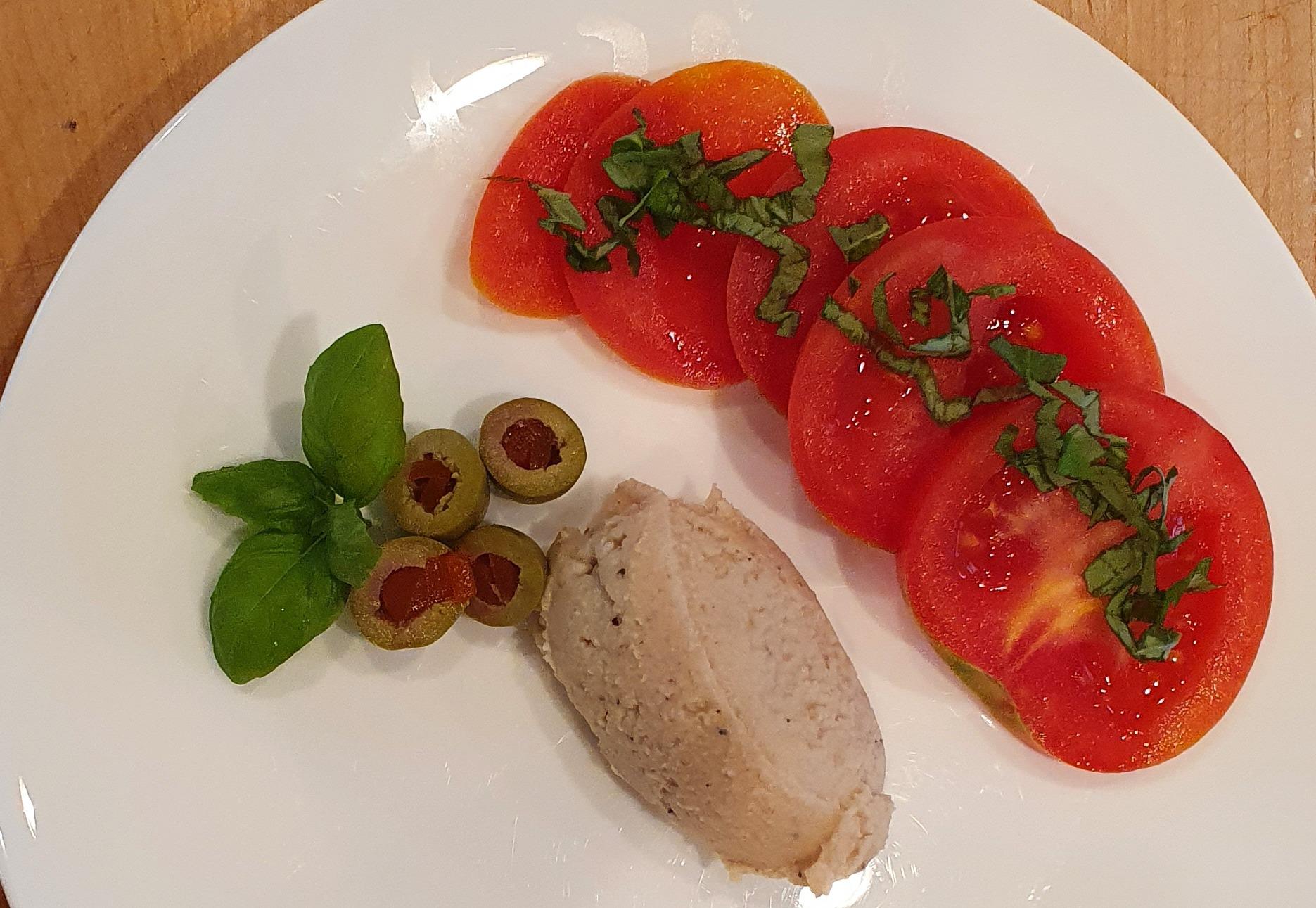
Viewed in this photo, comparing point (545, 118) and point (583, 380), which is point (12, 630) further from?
point (545, 118)

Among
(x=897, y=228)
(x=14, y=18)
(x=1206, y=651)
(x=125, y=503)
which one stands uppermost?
(x=14, y=18)

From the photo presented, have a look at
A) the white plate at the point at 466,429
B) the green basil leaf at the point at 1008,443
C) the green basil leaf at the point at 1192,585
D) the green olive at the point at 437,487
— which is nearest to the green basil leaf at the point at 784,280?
the white plate at the point at 466,429

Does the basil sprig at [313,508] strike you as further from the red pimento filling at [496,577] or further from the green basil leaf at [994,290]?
the green basil leaf at [994,290]

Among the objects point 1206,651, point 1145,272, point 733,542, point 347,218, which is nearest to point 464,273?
point 347,218

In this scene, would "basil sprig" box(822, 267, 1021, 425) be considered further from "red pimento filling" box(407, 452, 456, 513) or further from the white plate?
"red pimento filling" box(407, 452, 456, 513)

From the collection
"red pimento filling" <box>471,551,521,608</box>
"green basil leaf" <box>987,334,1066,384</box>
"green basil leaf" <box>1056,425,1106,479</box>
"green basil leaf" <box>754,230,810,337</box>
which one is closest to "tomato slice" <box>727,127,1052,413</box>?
"green basil leaf" <box>754,230,810,337</box>

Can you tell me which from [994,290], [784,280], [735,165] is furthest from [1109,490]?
[735,165]

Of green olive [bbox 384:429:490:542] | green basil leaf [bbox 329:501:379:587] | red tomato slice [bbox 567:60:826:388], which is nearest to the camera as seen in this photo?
green basil leaf [bbox 329:501:379:587]
